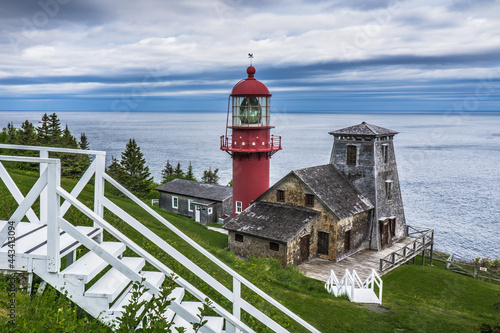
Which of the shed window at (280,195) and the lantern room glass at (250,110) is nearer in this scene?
the shed window at (280,195)

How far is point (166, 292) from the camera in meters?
4.27

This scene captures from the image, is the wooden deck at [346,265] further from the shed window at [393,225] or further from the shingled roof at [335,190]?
the shingled roof at [335,190]

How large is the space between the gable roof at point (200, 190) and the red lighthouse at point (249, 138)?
8694 millimetres

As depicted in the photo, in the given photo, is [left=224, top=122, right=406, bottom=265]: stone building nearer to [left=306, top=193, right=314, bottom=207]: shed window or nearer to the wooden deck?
[left=306, top=193, right=314, bottom=207]: shed window

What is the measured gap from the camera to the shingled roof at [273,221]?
879 inches

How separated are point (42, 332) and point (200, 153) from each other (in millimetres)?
107567

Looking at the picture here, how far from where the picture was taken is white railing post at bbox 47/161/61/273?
504 centimetres

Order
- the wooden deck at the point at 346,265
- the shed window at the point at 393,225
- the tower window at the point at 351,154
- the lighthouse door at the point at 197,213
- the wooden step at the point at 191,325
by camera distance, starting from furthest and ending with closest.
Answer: the lighthouse door at the point at 197,213 → the shed window at the point at 393,225 → the tower window at the point at 351,154 → the wooden deck at the point at 346,265 → the wooden step at the point at 191,325

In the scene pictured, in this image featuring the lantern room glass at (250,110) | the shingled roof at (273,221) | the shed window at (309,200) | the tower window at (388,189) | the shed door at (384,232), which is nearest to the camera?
the shingled roof at (273,221)

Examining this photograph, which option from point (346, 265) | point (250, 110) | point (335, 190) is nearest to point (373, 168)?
point (335, 190)

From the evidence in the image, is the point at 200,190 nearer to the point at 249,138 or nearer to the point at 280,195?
the point at 249,138

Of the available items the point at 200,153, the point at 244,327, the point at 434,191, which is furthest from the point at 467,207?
the point at 200,153

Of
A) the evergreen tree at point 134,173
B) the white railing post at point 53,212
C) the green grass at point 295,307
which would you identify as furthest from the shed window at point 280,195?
the evergreen tree at point 134,173

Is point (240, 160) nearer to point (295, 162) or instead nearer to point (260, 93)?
point (260, 93)
